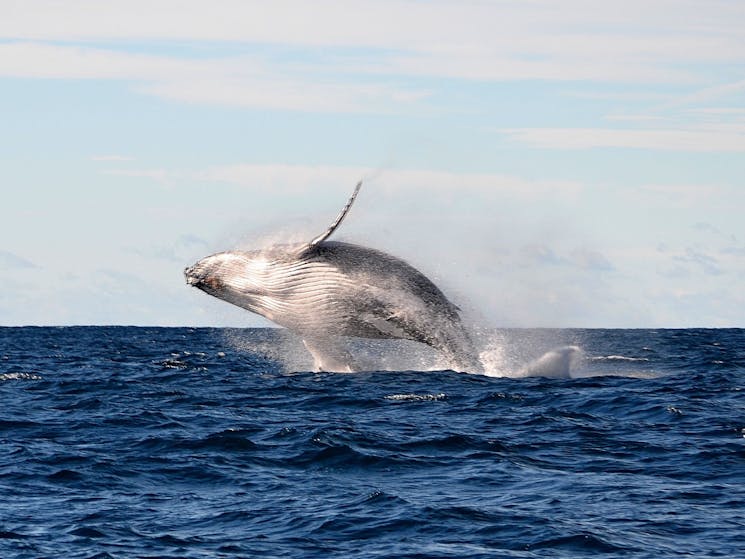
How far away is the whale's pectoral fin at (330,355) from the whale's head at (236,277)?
1447mm

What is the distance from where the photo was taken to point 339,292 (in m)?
21.2

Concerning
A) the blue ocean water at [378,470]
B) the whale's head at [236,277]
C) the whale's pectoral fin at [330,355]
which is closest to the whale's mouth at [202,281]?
the whale's head at [236,277]

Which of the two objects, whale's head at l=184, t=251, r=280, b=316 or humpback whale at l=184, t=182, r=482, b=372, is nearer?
humpback whale at l=184, t=182, r=482, b=372

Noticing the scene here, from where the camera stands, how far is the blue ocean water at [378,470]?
1180 cm

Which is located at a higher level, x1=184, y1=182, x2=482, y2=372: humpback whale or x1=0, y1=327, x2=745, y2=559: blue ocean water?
x1=184, y1=182, x2=482, y2=372: humpback whale

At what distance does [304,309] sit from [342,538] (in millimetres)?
10025

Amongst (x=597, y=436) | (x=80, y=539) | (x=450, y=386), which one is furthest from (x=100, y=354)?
(x=80, y=539)

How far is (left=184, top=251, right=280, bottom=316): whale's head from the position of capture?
21.8 meters

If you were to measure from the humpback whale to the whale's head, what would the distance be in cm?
2

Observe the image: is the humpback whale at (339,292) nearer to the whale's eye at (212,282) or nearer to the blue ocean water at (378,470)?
the whale's eye at (212,282)

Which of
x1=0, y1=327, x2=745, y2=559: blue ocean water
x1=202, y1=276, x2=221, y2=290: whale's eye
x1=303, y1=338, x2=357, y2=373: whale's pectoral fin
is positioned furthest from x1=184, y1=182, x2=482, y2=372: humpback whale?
x1=0, y1=327, x2=745, y2=559: blue ocean water

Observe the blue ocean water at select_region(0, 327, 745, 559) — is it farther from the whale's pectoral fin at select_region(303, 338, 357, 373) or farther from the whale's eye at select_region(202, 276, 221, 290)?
the whale's eye at select_region(202, 276, 221, 290)

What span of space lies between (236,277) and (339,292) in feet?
7.49

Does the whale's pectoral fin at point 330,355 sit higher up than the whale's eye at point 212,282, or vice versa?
the whale's eye at point 212,282
